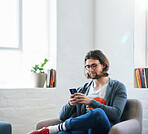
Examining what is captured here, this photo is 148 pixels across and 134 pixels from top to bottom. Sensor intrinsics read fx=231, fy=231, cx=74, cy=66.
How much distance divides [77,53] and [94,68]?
1.12 meters

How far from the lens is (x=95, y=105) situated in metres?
2.10

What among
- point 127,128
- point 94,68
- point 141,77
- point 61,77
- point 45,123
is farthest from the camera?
point 61,77

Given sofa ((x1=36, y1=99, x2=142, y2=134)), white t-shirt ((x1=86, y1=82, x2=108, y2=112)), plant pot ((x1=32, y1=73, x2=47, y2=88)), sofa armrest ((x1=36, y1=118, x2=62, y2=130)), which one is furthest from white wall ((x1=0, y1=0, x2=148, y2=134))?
sofa armrest ((x1=36, y1=118, x2=62, y2=130))

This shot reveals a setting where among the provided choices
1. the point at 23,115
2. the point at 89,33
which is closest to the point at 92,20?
the point at 89,33

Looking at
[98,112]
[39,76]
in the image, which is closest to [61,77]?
[39,76]

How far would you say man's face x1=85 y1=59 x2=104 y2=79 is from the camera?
7.66ft

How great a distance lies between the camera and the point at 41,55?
350cm

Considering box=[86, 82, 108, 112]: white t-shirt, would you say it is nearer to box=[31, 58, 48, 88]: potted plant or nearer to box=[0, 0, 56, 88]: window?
box=[31, 58, 48, 88]: potted plant

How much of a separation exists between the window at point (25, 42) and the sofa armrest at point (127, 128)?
1.60 meters

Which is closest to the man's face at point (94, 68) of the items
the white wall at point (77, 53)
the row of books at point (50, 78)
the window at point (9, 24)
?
the white wall at point (77, 53)

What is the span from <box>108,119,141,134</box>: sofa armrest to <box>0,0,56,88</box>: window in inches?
63.0

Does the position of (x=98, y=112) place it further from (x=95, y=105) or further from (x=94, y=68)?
(x=94, y=68)

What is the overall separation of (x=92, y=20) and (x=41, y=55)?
0.96 m

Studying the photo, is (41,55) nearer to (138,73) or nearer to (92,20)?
(92,20)
